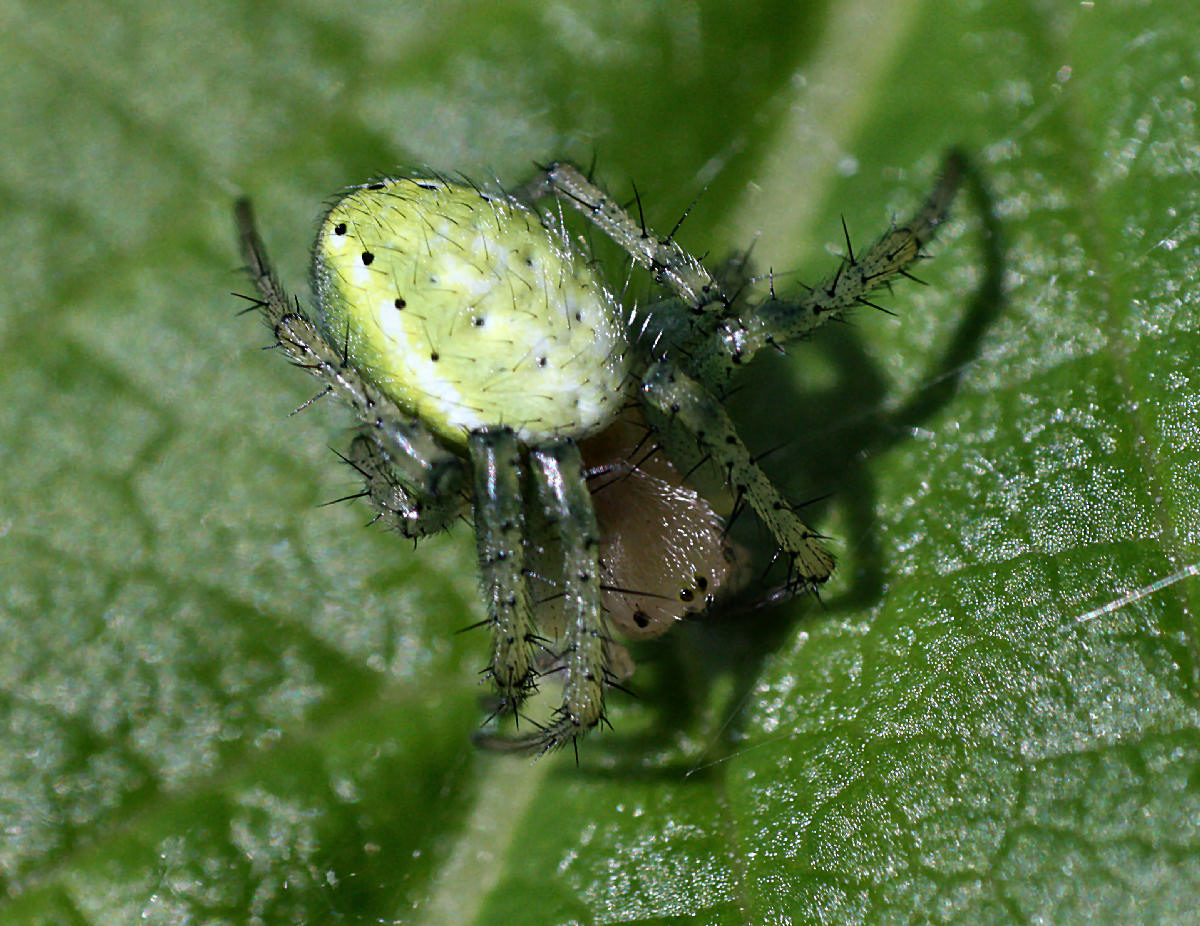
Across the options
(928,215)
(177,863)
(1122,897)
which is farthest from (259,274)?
(1122,897)

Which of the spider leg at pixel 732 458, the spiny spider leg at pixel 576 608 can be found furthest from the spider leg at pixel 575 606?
the spider leg at pixel 732 458

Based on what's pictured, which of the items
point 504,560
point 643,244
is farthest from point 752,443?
point 504,560

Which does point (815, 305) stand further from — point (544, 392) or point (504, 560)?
point (504, 560)

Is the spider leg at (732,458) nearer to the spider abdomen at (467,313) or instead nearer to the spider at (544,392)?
the spider at (544,392)

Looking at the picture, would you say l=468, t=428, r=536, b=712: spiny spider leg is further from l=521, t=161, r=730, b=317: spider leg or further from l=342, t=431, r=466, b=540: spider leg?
l=521, t=161, r=730, b=317: spider leg

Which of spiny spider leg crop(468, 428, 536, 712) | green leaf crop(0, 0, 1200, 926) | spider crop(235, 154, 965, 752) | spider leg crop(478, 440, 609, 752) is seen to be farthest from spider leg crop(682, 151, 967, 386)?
spiny spider leg crop(468, 428, 536, 712)

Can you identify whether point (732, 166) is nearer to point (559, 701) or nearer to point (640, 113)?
point (640, 113)

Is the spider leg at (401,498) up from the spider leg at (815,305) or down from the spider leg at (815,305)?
down
